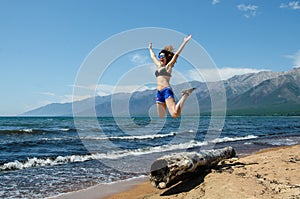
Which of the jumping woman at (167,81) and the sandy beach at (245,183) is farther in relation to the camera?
the jumping woman at (167,81)

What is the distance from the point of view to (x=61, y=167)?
1529cm

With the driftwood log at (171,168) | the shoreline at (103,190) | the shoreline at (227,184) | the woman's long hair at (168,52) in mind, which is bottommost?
the shoreline at (103,190)

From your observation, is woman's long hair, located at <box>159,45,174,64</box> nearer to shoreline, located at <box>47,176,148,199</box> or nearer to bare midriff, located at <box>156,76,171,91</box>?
bare midriff, located at <box>156,76,171,91</box>

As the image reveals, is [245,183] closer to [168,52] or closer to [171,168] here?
[171,168]

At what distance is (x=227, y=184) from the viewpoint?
736cm

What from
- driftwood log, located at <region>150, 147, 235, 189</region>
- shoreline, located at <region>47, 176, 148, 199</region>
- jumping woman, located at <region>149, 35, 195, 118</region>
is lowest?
shoreline, located at <region>47, 176, 148, 199</region>

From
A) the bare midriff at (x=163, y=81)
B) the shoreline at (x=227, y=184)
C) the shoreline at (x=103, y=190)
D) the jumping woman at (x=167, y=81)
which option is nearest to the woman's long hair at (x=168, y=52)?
the jumping woman at (x=167, y=81)

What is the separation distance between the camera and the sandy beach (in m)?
6.65

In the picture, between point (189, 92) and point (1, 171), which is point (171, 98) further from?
point (1, 171)

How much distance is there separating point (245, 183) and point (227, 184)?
1.38 feet

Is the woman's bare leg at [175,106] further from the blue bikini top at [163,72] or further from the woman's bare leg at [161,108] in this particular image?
the blue bikini top at [163,72]

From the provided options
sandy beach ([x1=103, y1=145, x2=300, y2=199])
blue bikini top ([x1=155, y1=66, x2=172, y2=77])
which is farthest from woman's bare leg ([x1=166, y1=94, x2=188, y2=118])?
sandy beach ([x1=103, y1=145, x2=300, y2=199])

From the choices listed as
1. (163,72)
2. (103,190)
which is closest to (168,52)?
(163,72)

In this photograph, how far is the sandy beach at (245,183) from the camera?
6.65 metres
